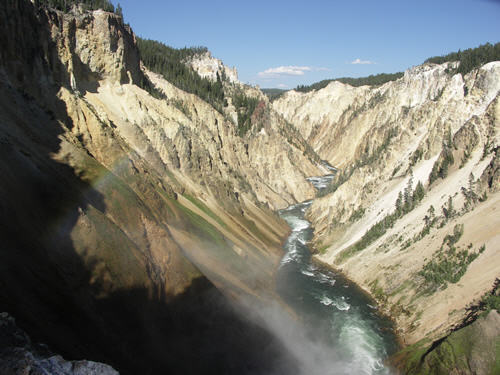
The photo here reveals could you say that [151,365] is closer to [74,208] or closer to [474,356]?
[74,208]

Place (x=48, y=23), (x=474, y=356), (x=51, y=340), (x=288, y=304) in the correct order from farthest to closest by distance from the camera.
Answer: (x=48, y=23) < (x=288, y=304) < (x=474, y=356) < (x=51, y=340)

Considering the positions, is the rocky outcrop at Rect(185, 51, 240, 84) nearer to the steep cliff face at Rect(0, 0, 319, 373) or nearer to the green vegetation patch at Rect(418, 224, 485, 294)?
the steep cliff face at Rect(0, 0, 319, 373)

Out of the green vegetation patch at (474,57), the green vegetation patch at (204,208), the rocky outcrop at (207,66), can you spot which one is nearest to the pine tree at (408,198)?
the green vegetation patch at (204,208)

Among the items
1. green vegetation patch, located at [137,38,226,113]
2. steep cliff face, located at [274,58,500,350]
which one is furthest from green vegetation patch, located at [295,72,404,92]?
steep cliff face, located at [274,58,500,350]

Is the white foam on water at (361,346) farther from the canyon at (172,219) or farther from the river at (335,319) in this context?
the canyon at (172,219)

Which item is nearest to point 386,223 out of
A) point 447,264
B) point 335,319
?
point 447,264

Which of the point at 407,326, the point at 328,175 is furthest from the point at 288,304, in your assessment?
the point at 328,175
